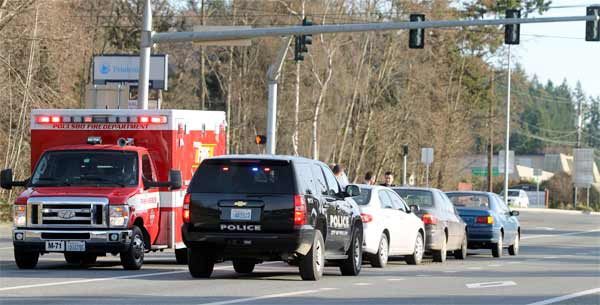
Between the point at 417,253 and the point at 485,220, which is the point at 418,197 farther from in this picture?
the point at 485,220

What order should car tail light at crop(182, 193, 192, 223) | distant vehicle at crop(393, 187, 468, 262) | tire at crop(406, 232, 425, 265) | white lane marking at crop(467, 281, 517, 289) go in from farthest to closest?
distant vehicle at crop(393, 187, 468, 262)
tire at crop(406, 232, 425, 265)
white lane marking at crop(467, 281, 517, 289)
car tail light at crop(182, 193, 192, 223)

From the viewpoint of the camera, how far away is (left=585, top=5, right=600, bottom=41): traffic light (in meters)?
33.6

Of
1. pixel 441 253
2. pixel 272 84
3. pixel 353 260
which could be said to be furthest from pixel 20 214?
pixel 272 84

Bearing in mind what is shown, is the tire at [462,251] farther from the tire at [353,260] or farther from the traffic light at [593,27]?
the tire at [353,260]

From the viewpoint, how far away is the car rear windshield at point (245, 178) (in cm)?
1898

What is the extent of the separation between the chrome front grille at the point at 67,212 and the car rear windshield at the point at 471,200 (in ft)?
42.4

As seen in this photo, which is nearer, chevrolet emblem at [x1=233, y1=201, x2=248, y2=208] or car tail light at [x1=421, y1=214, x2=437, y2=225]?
chevrolet emblem at [x1=233, y1=201, x2=248, y2=208]

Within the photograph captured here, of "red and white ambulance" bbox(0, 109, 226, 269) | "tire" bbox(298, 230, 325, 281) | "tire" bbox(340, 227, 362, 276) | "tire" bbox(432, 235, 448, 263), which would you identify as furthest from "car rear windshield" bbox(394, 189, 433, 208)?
"tire" bbox(298, 230, 325, 281)

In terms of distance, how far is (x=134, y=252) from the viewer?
21.0 metres

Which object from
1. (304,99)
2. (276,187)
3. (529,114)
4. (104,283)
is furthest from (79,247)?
(529,114)

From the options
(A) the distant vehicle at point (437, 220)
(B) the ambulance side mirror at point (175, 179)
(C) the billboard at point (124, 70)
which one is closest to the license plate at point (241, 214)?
(B) the ambulance side mirror at point (175, 179)

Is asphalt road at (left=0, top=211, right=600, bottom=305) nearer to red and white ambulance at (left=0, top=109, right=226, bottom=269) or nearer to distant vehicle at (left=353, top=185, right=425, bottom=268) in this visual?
distant vehicle at (left=353, top=185, right=425, bottom=268)

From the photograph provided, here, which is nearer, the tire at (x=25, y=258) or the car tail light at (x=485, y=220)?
the tire at (x=25, y=258)

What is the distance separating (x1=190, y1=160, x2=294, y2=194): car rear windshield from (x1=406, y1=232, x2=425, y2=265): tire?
7.18 metres
